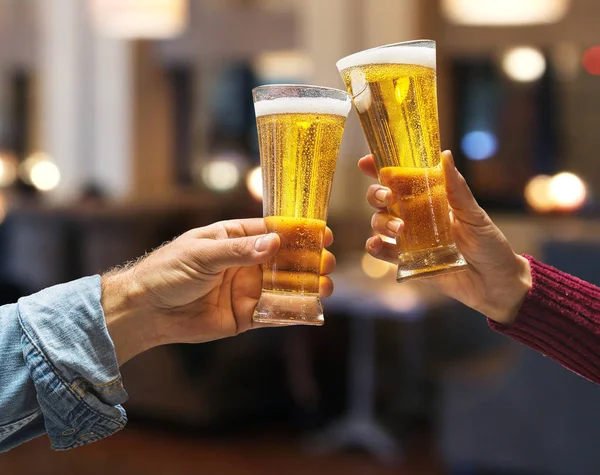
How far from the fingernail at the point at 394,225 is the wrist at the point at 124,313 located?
0.38 metres

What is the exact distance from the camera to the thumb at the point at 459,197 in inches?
48.3

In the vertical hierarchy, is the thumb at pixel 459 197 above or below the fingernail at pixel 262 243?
above

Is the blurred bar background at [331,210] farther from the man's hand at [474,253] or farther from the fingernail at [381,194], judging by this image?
the fingernail at [381,194]

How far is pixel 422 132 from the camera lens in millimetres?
1178

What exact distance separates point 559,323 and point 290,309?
500 mm

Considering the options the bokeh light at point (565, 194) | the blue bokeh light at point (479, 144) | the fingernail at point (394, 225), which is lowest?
the bokeh light at point (565, 194)

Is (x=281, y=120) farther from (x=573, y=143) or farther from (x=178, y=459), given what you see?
(x=573, y=143)

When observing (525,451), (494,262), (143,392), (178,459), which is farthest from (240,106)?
(494,262)

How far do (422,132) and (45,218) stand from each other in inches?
162

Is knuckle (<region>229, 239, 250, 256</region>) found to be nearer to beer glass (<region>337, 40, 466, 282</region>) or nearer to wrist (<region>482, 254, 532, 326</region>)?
beer glass (<region>337, 40, 466, 282</region>)

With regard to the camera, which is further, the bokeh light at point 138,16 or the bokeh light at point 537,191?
the bokeh light at point 537,191

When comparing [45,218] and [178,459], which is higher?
[45,218]

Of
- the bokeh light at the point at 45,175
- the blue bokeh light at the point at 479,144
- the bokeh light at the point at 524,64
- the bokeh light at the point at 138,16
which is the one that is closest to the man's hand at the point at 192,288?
the bokeh light at the point at 138,16

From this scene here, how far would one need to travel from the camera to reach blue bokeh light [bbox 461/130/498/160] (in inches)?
249
